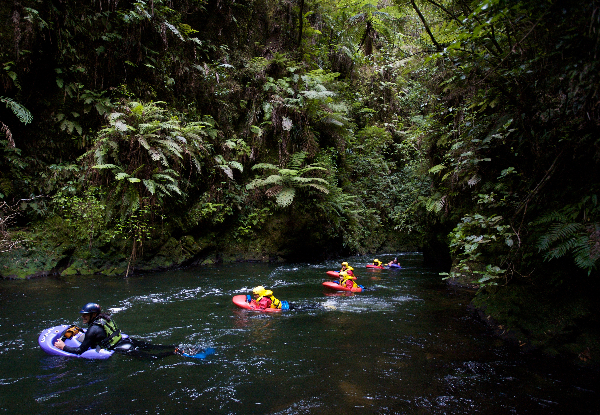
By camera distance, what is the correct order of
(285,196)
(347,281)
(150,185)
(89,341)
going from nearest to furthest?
(89,341) → (347,281) → (150,185) → (285,196)

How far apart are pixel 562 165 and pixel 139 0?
487 inches

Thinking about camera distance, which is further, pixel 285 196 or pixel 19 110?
pixel 285 196

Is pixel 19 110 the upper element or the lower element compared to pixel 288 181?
upper

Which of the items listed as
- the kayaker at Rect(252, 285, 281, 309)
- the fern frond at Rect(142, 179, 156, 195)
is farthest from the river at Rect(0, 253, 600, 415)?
the fern frond at Rect(142, 179, 156, 195)

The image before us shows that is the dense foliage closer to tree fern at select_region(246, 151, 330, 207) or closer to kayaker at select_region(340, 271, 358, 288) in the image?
tree fern at select_region(246, 151, 330, 207)

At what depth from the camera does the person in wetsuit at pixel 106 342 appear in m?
4.59

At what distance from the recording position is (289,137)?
46.3 ft

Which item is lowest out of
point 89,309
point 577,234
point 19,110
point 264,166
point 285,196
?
point 89,309

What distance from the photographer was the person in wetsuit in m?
4.59

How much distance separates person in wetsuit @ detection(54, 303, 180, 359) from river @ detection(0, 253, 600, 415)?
0.45 feet

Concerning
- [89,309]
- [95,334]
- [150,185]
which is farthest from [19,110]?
[95,334]

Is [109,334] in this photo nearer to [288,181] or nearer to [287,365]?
[287,365]

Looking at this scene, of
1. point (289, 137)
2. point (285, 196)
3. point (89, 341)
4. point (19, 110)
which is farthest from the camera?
point (289, 137)

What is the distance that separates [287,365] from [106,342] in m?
A: 2.49
